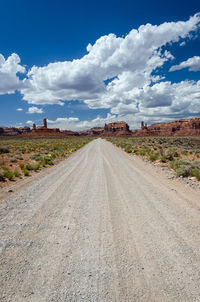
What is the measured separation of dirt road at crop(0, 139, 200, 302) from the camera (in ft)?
7.47

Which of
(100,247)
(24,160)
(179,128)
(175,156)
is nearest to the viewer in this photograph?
(100,247)

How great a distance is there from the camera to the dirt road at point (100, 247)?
228 cm

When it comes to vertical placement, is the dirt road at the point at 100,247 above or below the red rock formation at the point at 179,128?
below

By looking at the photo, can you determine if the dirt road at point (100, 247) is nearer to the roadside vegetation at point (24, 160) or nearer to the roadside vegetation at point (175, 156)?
the roadside vegetation at point (175, 156)

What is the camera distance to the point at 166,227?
3848mm

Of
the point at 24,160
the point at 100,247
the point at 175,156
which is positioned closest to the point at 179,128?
the point at 175,156

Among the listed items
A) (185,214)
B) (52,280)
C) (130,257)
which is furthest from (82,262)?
(185,214)

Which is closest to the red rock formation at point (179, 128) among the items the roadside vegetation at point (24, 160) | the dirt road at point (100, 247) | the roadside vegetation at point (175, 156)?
the roadside vegetation at point (175, 156)

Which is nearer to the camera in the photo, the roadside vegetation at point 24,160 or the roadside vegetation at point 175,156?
the roadside vegetation at point 175,156

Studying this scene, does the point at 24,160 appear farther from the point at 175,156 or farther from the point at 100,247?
the point at 175,156

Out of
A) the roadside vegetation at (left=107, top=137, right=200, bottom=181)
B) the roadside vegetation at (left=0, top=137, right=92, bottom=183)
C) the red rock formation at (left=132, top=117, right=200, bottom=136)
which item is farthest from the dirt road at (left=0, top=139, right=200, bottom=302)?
the red rock formation at (left=132, top=117, right=200, bottom=136)

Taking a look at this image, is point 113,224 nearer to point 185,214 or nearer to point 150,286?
point 150,286

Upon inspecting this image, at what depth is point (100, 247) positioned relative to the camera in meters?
3.17

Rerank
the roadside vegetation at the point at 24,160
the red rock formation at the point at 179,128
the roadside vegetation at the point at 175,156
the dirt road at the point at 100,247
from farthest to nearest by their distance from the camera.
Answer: the red rock formation at the point at 179,128 < the roadside vegetation at the point at 24,160 < the roadside vegetation at the point at 175,156 < the dirt road at the point at 100,247
